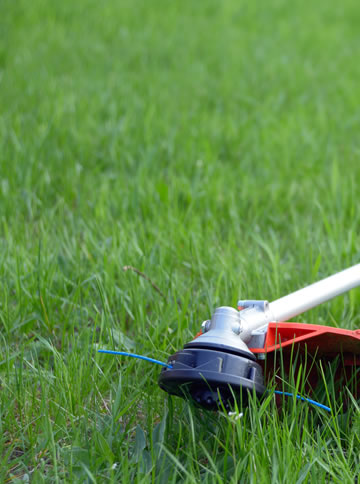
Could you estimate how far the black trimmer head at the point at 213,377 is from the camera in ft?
3.99

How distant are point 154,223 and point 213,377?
156 cm

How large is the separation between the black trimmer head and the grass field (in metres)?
0.06

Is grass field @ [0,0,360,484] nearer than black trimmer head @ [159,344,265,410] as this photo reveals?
No

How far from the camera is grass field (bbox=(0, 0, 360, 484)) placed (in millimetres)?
1403

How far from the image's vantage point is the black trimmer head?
1217 millimetres

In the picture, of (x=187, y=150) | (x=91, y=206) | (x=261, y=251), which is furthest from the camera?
(x=187, y=150)

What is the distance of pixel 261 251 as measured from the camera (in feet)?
8.54

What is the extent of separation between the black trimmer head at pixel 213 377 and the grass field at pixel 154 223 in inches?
2.2

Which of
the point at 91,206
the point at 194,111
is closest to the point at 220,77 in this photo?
the point at 194,111

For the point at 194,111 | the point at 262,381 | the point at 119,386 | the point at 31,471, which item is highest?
the point at 194,111

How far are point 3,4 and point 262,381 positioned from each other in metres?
5.81

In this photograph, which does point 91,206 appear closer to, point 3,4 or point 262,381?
point 262,381

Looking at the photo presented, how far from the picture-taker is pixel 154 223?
8.89 feet

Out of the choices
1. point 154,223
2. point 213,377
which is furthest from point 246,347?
point 154,223
